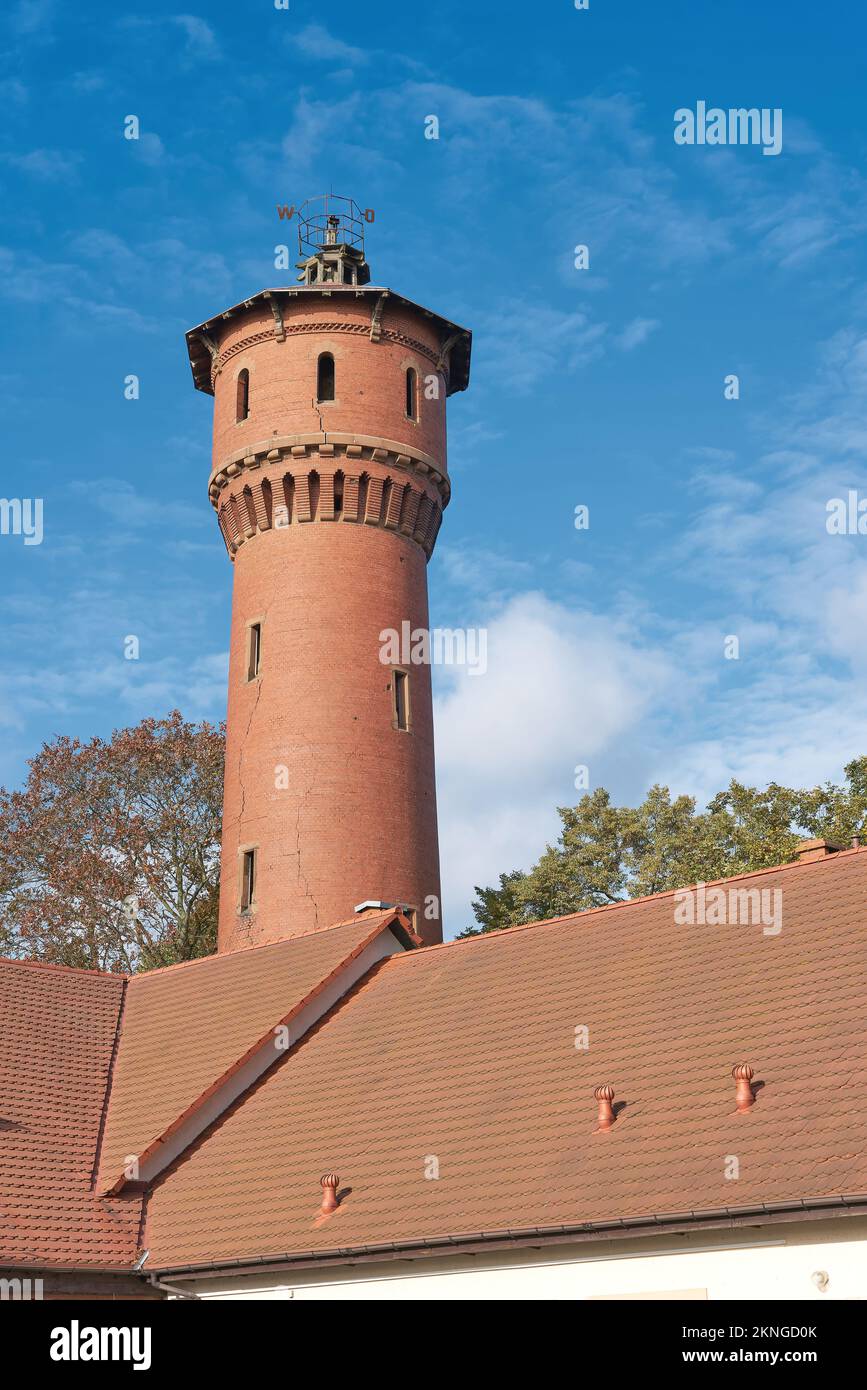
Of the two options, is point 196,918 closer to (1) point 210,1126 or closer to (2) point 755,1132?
(1) point 210,1126

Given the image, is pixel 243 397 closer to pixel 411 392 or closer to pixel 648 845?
pixel 411 392

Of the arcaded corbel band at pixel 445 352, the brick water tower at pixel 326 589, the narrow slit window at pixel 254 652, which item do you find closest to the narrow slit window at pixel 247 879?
the brick water tower at pixel 326 589

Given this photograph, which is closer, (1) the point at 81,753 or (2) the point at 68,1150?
(2) the point at 68,1150

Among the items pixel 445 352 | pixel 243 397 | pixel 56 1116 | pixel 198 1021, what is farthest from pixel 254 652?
pixel 56 1116

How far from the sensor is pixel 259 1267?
1587cm

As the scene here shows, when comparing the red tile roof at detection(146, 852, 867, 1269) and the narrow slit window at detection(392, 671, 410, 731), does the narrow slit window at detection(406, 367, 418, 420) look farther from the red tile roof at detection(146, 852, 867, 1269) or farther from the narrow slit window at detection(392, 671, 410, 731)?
the red tile roof at detection(146, 852, 867, 1269)

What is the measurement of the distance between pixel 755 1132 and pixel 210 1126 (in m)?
8.66

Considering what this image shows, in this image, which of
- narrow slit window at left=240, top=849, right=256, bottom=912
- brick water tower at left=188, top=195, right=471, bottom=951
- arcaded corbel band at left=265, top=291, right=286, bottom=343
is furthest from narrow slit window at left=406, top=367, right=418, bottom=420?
narrow slit window at left=240, top=849, right=256, bottom=912

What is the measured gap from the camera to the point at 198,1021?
2238 centimetres

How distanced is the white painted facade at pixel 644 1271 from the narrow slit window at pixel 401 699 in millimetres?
15005

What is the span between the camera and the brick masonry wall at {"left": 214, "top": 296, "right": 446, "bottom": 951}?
2842cm

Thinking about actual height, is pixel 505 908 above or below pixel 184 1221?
above

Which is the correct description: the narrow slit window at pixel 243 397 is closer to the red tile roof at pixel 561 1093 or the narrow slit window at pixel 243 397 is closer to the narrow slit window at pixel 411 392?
the narrow slit window at pixel 411 392
